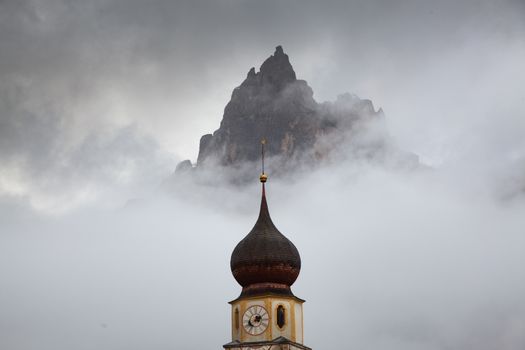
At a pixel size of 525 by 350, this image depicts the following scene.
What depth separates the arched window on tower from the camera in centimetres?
6500

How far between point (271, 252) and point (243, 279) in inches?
90.8

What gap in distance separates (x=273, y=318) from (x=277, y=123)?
79379 millimetres

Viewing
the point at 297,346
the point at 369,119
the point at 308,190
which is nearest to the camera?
the point at 297,346

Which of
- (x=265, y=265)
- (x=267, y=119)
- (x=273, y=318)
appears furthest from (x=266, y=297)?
(x=267, y=119)

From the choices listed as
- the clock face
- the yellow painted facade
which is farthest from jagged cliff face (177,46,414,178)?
the clock face

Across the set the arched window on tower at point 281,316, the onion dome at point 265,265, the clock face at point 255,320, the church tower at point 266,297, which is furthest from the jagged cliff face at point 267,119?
the clock face at point 255,320

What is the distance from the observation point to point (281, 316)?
2571 inches

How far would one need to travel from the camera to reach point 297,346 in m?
64.3

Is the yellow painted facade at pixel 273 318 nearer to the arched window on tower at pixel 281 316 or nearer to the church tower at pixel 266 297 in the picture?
the church tower at pixel 266 297

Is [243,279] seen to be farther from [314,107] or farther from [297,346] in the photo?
[314,107]

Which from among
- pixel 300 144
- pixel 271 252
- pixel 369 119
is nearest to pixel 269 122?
Answer: pixel 300 144

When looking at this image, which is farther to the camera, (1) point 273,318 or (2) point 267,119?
(2) point 267,119

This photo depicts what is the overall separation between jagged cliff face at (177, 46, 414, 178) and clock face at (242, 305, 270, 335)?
7405cm

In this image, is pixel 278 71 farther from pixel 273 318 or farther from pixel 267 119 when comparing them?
A: pixel 273 318
